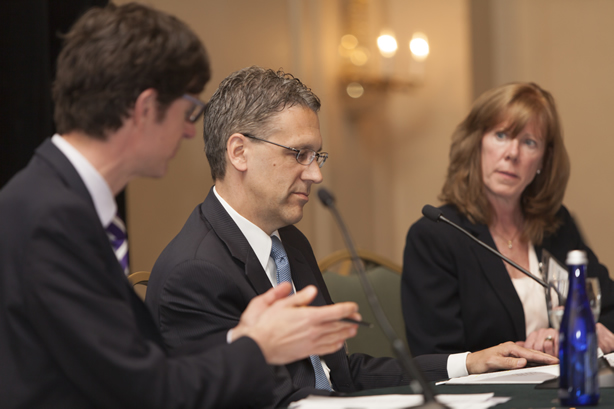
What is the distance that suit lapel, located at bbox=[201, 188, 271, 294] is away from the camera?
5.17 feet

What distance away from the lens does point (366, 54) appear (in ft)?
12.9

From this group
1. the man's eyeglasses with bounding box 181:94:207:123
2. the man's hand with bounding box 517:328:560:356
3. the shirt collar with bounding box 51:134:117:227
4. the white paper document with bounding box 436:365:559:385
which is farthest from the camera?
the man's hand with bounding box 517:328:560:356

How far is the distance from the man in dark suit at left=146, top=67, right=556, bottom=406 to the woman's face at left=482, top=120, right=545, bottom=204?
0.90 m

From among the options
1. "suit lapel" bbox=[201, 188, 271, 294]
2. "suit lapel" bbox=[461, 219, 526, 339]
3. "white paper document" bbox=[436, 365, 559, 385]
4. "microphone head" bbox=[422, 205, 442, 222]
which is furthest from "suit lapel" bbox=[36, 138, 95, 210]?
"suit lapel" bbox=[461, 219, 526, 339]

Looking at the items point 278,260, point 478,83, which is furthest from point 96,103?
point 478,83

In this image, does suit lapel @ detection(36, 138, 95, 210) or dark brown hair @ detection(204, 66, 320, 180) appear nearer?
suit lapel @ detection(36, 138, 95, 210)

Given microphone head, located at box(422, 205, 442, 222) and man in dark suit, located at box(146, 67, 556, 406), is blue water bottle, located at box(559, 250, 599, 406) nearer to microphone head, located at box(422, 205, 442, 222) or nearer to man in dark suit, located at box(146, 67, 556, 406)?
man in dark suit, located at box(146, 67, 556, 406)

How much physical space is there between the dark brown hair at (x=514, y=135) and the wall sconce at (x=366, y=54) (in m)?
1.37

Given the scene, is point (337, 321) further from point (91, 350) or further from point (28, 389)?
point (28, 389)

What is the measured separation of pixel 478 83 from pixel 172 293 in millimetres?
3320

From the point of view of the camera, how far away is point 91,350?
40.6 inches

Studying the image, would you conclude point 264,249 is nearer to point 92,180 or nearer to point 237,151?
point 237,151

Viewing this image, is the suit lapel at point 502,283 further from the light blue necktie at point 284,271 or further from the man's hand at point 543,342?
the light blue necktie at point 284,271

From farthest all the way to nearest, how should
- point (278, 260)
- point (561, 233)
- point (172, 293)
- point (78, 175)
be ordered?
point (561, 233)
point (278, 260)
point (172, 293)
point (78, 175)
